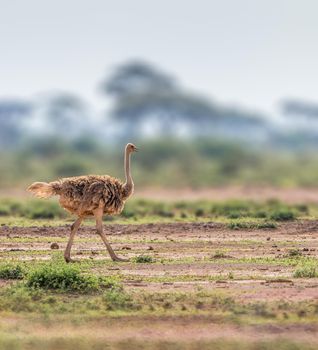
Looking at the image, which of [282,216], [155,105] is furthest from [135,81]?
[282,216]

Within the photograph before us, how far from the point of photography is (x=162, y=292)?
41.9 ft

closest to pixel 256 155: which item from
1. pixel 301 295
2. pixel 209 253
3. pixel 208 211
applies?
pixel 208 211

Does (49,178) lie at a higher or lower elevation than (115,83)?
lower

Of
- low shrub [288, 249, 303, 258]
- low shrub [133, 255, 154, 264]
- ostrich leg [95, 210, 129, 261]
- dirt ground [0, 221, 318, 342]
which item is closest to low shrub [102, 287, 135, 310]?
dirt ground [0, 221, 318, 342]

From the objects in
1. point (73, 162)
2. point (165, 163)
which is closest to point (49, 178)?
point (73, 162)

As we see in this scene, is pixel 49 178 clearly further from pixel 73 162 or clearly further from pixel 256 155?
pixel 256 155

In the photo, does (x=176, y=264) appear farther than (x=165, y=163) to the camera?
No

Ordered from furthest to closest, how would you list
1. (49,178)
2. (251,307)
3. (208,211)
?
(49,178), (208,211), (251,307)

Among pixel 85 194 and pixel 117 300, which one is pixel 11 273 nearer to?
pixel 85 194

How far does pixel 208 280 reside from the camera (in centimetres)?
1355

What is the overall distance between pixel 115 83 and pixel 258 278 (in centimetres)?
Answer: 4984

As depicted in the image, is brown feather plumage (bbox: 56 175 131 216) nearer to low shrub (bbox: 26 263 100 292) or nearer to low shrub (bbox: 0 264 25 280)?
low shrub (bbox: 0 264 25 280)

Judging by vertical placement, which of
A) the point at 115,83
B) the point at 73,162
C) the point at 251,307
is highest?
the point at 115,83

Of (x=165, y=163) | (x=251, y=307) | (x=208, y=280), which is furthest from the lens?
(x=165, y=163)
